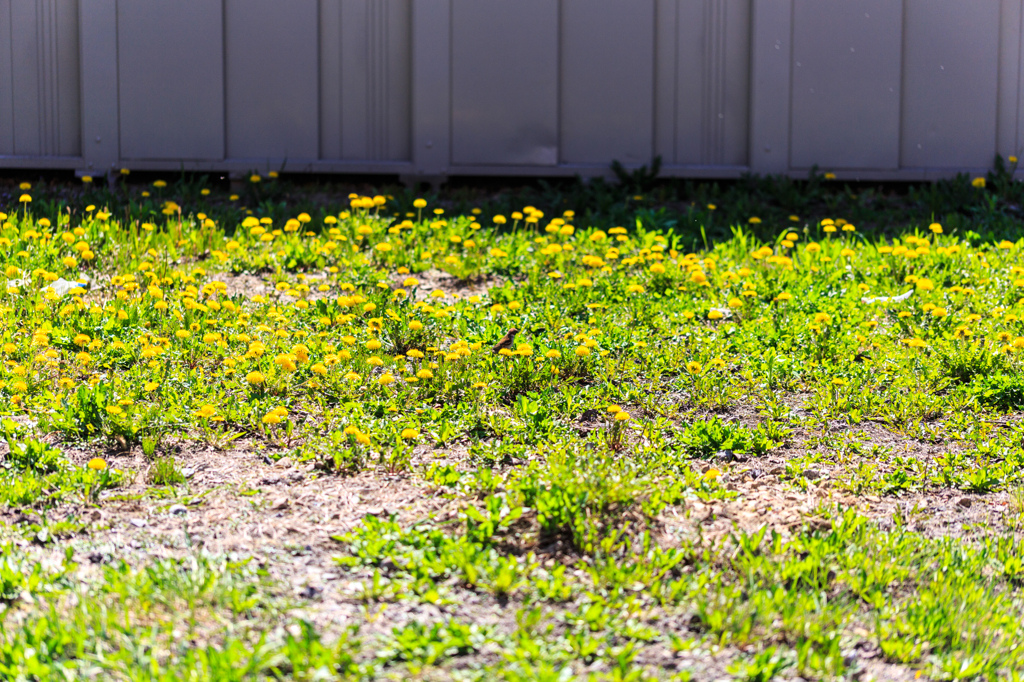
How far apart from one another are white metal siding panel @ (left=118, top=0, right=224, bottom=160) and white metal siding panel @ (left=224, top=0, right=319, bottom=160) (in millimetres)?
87

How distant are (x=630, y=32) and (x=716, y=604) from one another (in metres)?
5.16

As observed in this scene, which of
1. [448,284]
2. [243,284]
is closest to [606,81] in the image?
[448,284]

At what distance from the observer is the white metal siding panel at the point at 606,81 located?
21.9 feet

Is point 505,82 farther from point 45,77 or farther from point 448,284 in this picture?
point 45,77

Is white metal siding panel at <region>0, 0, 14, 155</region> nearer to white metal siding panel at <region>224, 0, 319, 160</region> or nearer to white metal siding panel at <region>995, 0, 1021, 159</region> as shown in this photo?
white metal siding panel at <region>224, 0, 319, 160</region>

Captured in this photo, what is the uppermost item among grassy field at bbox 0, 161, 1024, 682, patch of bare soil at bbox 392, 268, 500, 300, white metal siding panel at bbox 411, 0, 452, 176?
white metal siding panel at bbox 411, 0, 452, 176

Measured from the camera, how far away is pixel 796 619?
226 centimetres

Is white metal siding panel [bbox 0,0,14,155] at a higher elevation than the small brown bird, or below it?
higher

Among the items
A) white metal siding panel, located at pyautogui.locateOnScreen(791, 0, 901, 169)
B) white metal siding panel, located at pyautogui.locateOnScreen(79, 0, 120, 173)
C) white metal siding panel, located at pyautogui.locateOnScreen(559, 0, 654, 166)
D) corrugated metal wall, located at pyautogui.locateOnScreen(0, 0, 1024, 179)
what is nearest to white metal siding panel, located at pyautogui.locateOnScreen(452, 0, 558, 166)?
corrugated metal wall, located at pyautogui.locateOnScreen(0, 0, 1024, 179)

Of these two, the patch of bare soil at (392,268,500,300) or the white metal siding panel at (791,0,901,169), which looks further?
the white metal siding panel at (791,0,901,169)

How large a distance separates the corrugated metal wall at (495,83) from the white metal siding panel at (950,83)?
0.02 m

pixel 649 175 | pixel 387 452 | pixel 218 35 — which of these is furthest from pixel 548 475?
pixel 218 35

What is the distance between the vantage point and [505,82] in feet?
21.9

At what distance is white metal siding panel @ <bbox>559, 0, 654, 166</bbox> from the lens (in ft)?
21.9
